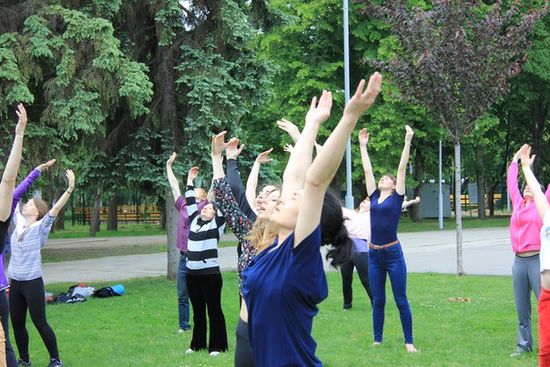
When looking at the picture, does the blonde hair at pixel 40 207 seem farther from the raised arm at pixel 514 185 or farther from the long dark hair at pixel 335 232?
the long dark hair at pixel 335 232

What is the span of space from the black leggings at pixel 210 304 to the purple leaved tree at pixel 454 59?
817 cm

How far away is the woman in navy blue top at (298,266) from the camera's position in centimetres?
305

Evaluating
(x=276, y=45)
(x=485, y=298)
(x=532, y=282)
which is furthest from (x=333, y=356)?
(x=276, y=45)

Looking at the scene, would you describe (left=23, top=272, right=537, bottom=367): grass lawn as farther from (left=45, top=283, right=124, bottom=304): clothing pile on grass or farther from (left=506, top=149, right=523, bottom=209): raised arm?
(left=506, top=149, right=523, bottom=209): raised arm

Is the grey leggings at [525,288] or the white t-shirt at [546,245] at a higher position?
the white t-shirt at [546,245]

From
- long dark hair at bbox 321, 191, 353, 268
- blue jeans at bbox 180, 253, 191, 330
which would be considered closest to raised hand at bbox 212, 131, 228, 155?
long dark hair at bbox 321, 191, 353, 268

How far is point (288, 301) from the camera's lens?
3240mm

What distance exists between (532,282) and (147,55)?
11.2 meters

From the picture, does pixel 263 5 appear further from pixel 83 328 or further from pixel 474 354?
pixel 474 354

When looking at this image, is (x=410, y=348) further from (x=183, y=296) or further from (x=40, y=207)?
(x=40, y=207)

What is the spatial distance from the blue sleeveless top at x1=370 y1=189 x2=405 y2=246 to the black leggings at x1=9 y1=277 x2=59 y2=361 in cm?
369

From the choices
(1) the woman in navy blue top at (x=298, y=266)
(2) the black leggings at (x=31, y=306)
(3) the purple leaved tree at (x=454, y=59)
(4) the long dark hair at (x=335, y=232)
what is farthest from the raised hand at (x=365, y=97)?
(3) the purple leaved tree at (x=454, y=59)

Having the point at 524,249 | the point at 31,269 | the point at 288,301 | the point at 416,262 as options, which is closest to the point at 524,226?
the point at 524,249

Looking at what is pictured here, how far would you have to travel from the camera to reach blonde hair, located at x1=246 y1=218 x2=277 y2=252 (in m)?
A: 3.57
